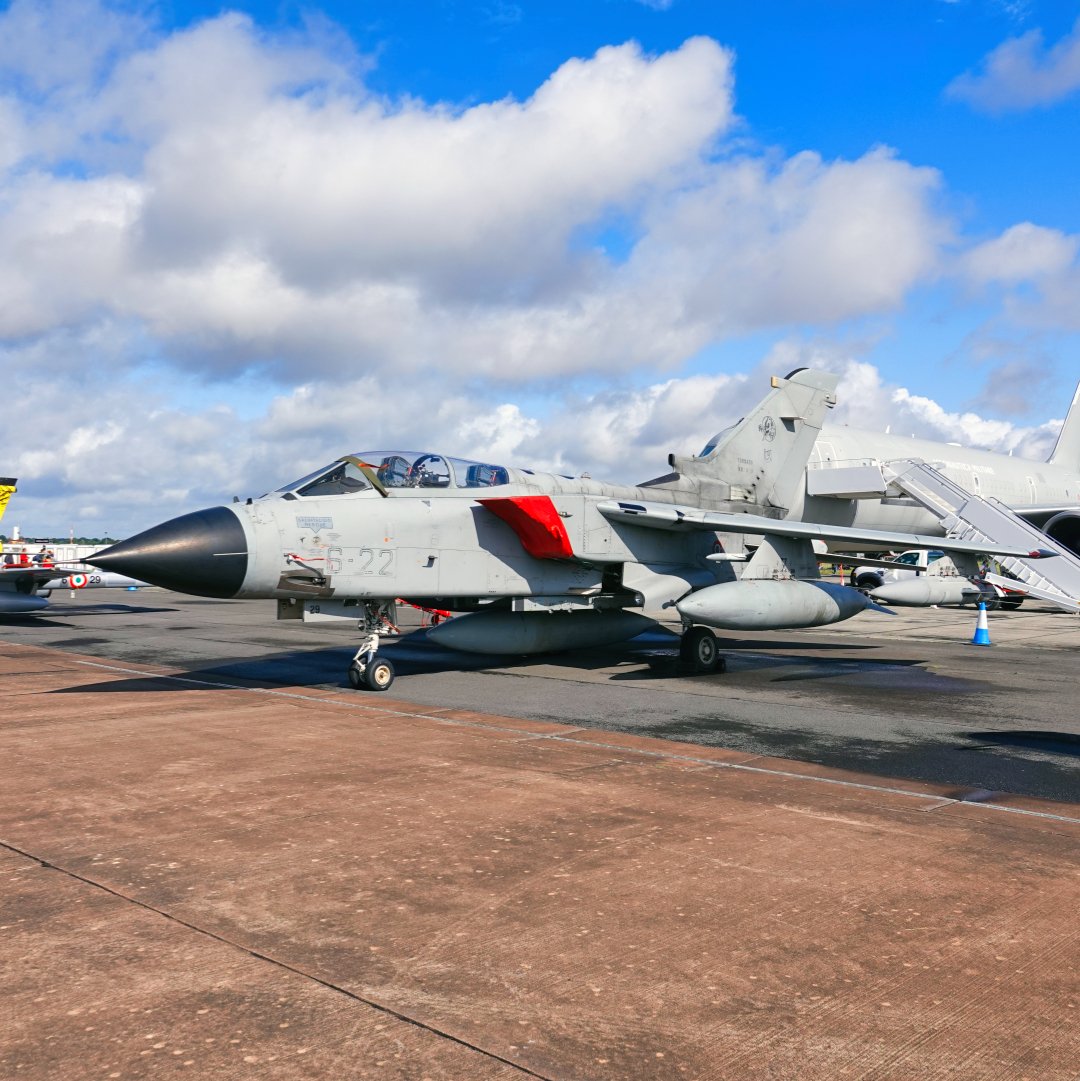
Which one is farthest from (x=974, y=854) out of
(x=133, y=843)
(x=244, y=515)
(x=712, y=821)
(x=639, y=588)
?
(x=639, y=588)

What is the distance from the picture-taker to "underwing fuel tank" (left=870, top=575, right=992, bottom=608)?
19781 millimetres

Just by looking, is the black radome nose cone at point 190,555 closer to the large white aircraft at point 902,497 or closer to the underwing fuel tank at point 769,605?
the underwing fuel tank at point 769,605

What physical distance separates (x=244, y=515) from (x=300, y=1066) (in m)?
7.51

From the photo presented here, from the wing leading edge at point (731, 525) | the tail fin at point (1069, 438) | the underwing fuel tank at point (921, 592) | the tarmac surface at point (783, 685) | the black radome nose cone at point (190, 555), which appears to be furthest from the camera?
the tail fin at point (1069, 438)

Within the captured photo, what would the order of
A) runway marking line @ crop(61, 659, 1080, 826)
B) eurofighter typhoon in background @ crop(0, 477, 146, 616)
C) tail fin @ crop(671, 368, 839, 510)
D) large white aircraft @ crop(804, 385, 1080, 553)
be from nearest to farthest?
runway marking line @ crop(61, 659, 1080, 826) → tail fin @ crop(671, 368, 839, 510) → eurofighter typhoon in background @ crop(0, 477, 146, 616) → large white aircraft @ crop(804, 385, 1080, 553)

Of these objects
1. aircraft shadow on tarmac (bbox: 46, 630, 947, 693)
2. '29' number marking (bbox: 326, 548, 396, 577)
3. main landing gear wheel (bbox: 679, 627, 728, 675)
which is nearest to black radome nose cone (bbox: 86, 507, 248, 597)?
'29' number marking (bbox: 326, 548, 396, 577)

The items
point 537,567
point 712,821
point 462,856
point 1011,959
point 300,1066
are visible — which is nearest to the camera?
point 300,1066

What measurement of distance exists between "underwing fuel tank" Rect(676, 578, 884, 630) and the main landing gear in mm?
3824

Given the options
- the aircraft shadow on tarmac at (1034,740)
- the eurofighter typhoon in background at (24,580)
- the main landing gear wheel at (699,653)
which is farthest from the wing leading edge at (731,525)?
the eurofighter typhoon in background at (24,580)

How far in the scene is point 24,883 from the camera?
3.99 m

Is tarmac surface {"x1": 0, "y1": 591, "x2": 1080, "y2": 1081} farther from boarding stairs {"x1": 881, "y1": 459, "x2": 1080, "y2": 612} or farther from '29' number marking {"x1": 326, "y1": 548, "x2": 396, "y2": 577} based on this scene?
boarding stairs {"x1": 881, "y1": 459, "x2": 1080, "y2": 612}

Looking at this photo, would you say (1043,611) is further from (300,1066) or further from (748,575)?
(300,1066)

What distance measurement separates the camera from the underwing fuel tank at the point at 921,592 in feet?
64.9

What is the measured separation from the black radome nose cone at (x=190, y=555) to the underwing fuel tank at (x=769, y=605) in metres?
5.68
